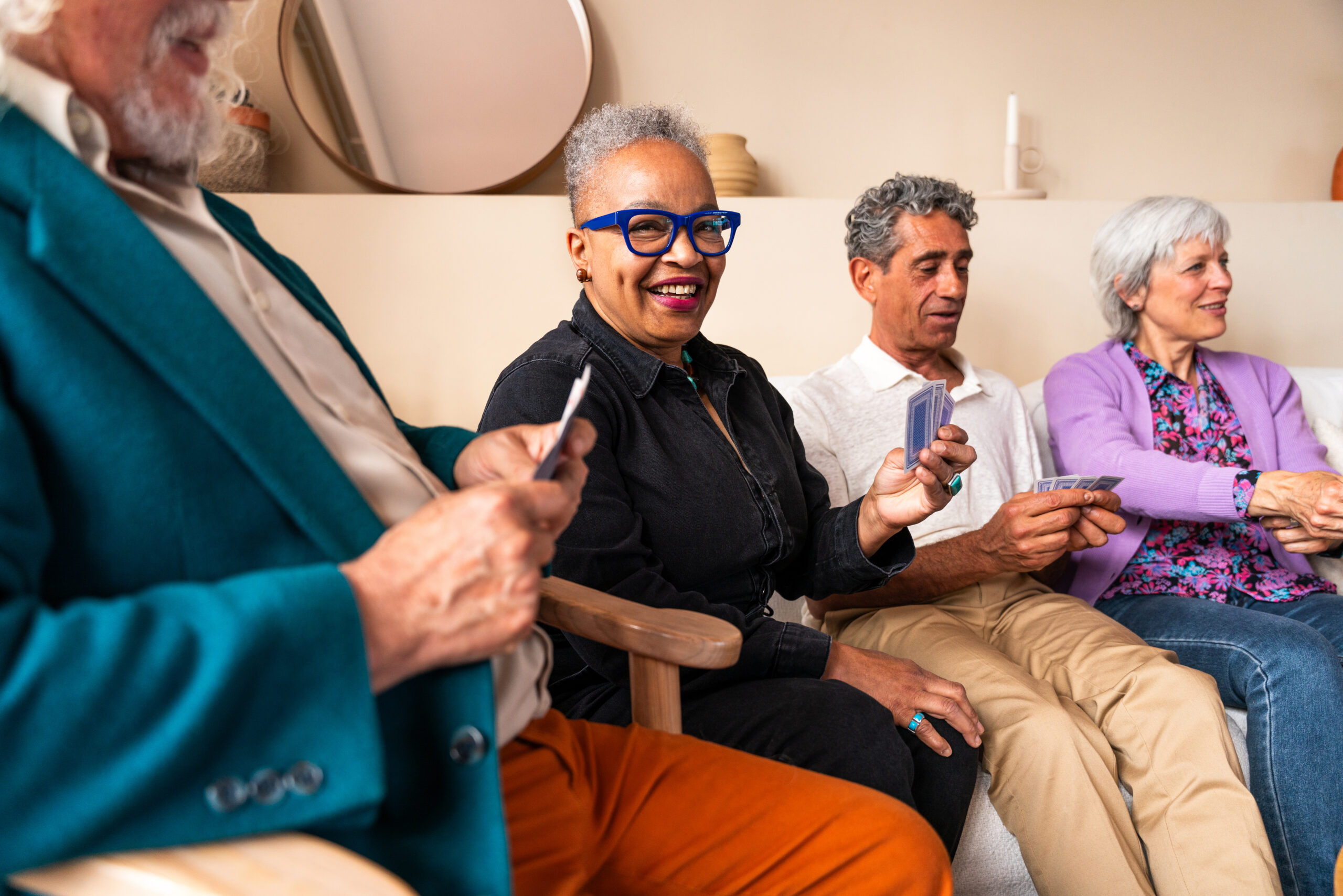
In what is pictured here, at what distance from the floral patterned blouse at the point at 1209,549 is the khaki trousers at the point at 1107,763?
0.28 metres

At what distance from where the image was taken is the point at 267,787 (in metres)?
0.56

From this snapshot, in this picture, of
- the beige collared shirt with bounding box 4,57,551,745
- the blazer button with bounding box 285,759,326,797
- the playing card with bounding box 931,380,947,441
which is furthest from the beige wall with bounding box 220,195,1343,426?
the blazer button with bounding box 285,759,326,797

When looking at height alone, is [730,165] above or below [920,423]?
above

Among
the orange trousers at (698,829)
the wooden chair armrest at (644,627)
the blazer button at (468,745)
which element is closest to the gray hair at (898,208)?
the wooden chair armrest at (644,627)

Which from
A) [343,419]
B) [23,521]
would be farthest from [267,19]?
[23,521]

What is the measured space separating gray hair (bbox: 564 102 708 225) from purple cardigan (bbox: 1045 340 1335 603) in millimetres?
1070

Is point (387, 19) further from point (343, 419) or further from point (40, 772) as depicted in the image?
point (40, 772)

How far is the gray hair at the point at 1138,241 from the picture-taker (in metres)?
2.12

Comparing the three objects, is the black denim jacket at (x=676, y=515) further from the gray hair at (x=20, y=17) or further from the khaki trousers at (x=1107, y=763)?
the gray hair at (x=20, y=17)

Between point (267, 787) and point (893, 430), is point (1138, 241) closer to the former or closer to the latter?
point (893, 430)

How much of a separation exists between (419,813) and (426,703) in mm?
85

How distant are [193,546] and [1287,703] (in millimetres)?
1630

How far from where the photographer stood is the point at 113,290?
2.02ft

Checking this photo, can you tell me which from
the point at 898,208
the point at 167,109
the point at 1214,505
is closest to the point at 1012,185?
the point at 898,208
